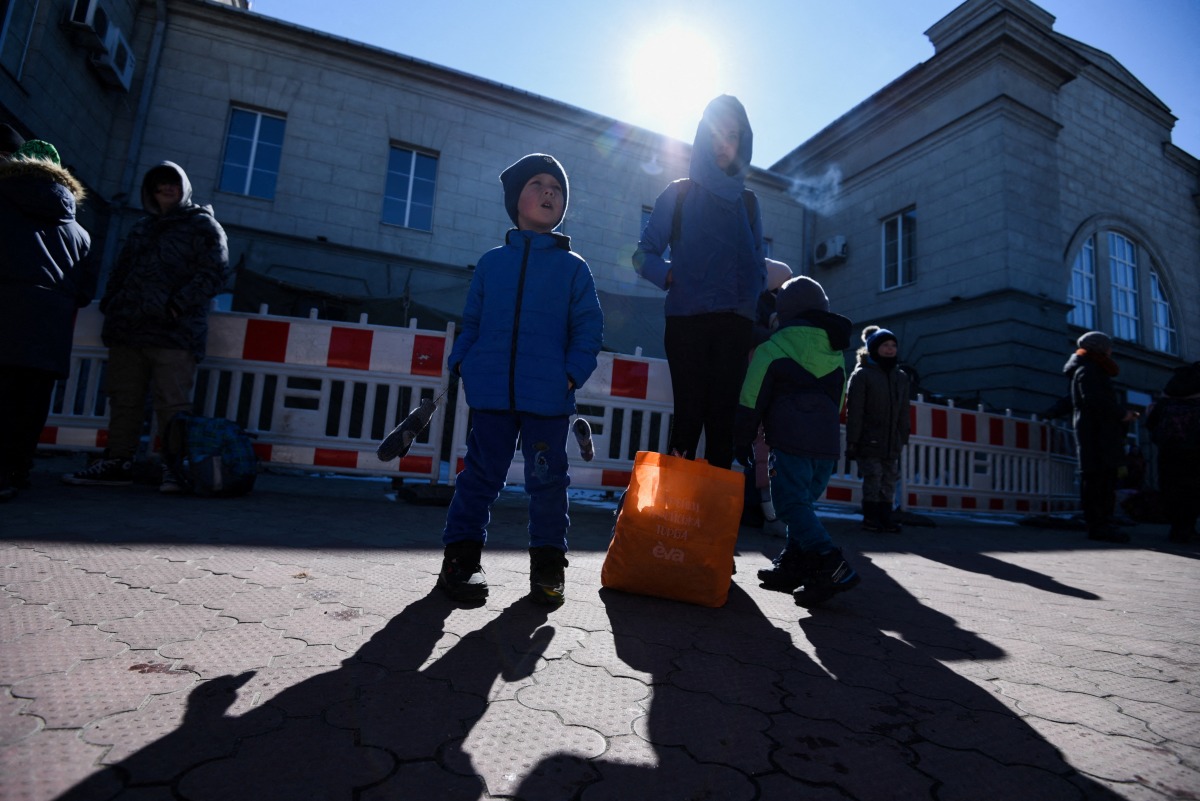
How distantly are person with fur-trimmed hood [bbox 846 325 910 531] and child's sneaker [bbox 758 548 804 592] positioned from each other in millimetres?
2743

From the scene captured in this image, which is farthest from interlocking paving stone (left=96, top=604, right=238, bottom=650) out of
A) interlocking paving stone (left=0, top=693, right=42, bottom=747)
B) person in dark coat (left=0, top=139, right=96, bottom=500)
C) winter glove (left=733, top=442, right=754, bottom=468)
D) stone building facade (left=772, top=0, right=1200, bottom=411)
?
stone building facade (left=772, top=0, right=1200, bottom=411)

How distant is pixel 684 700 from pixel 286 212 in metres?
12.7

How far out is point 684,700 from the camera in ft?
4.75

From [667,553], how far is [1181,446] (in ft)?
23.1

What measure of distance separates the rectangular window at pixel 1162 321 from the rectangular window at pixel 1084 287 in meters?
3.02

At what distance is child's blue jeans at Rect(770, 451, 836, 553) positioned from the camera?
2584 mm

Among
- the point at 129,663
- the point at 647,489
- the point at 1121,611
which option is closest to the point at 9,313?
the point at 129,663

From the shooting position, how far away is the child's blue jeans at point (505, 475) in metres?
2.30

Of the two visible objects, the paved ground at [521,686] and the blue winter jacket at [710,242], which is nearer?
the paved ground at [521,686]

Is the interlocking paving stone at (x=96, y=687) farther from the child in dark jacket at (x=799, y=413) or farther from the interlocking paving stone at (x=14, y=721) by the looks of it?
the child in dark jacket at (x=799, y=413)

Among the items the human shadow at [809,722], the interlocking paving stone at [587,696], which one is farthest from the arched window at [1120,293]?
the interlocking paving stone at [587,696]

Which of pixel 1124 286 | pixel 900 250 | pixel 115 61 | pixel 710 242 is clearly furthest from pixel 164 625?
pixel 1124 286

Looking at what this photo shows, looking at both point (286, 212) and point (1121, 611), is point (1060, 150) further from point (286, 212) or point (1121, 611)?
point (286, 212)

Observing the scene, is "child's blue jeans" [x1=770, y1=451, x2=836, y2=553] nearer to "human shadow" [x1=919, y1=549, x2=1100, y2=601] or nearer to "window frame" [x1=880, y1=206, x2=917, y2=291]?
"human shadow" [x1=919, y1=549, x2=1100, y2=601]
